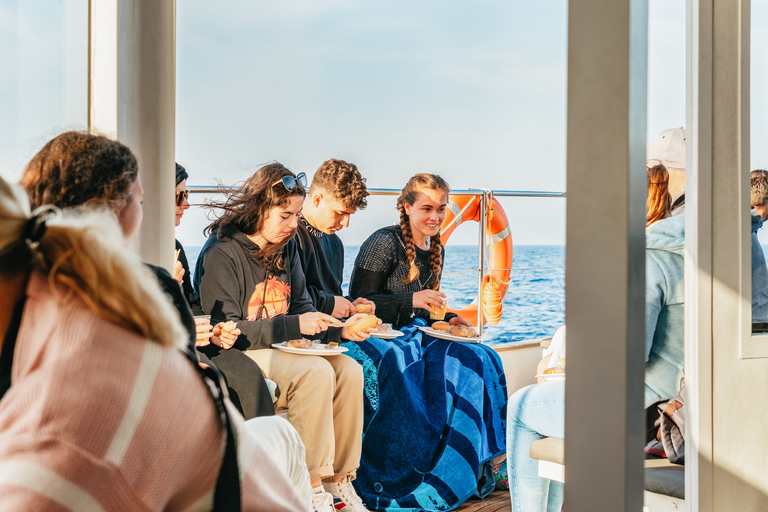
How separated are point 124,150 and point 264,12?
21.8m

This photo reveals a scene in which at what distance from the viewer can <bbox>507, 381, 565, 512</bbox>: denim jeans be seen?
1.76 metres

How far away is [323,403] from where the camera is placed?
203cm

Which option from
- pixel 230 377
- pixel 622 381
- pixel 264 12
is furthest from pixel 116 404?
pixel 264 12

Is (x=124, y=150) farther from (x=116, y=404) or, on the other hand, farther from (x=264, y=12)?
(x=264, y=12)

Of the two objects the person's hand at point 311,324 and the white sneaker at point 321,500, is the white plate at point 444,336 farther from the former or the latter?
the white sneaker at point 321,500

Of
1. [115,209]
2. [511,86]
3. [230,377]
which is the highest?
[511,86]

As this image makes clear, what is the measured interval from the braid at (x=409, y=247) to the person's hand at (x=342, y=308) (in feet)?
1.05

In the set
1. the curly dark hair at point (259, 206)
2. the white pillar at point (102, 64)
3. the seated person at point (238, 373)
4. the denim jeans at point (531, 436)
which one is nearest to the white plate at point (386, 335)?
the curly dark hair at point (259, 206)

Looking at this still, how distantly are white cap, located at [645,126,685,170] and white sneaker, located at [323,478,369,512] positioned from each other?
1382 millimetres

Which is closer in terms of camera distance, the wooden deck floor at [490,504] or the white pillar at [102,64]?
the white pillar at [102,64]

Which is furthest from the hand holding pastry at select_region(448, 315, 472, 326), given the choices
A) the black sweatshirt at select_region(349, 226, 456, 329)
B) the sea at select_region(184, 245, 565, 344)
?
the sea at select_region(184, 245, 565, 344)

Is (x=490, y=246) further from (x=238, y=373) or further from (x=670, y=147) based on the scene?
(x=670, y=147)

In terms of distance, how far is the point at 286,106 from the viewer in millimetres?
19188

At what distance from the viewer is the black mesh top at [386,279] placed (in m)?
2.62
